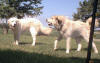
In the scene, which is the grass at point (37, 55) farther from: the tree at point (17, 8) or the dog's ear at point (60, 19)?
the tree at point (17, 8)

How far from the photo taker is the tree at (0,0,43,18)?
102 feet

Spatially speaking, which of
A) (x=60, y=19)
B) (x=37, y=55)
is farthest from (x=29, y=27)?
(x=37, y=55)

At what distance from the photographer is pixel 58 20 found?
7.63 metres

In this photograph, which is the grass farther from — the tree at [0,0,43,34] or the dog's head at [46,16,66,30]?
the tree at [0,0,43,34]

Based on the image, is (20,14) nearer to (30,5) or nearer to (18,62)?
(30,5)

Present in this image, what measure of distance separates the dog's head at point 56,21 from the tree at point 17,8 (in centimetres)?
2423

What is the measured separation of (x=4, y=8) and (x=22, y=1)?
3.47m

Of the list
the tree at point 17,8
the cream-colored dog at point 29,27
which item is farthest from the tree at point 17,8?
the cream-colored dog at point 29,27

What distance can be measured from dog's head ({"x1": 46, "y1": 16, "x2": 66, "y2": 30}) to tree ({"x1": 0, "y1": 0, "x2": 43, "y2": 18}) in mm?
24225

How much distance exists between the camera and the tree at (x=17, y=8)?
31.2 m

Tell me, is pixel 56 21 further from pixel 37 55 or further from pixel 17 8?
pixel 17 8

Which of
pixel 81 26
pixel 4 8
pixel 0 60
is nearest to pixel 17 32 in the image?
pixel 81 26

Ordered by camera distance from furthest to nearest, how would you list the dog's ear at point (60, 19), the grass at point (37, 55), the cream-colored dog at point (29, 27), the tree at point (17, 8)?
the tree at point (17, 8), the cream-colored dog at point (29, 27), the dog's ear at point (60, 19), the grass at point (37, 55)

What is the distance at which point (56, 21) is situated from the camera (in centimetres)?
765
